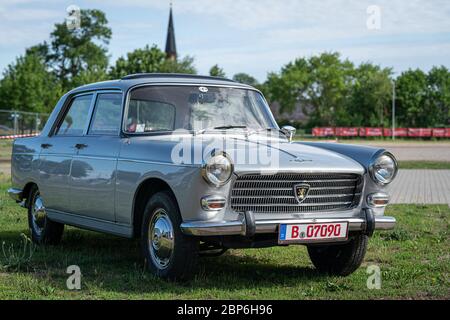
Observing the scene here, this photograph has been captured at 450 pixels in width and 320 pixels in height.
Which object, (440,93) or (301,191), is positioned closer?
(301,191)

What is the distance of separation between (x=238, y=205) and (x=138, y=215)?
1.16m

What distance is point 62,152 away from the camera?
23.9 feet

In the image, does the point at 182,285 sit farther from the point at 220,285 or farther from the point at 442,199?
the point at 442,199

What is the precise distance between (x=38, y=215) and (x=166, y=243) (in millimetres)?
2899

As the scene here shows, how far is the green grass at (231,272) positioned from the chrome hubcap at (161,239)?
175mm

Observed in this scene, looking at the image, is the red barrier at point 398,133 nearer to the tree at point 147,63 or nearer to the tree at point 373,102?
the tree at point 373,102

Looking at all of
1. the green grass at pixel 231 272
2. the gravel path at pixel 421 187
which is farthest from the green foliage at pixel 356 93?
the green grass at pixel 231 272

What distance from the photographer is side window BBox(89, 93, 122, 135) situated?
6629 millimetres

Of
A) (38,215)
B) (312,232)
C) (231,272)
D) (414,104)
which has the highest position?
(414,104)

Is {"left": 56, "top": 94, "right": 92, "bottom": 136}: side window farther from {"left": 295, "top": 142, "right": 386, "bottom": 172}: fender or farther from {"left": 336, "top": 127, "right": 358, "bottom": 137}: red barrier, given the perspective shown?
{"left": 336, "top": 127, "right": 358, "bottom": 137}: red barrier

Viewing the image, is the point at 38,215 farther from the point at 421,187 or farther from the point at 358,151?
the point at 421,187

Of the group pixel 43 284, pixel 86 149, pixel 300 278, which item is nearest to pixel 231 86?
pixel 86 149

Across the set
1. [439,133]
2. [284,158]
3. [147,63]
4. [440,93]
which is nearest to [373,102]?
[440,93]

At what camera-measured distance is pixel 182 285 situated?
18.3 ft
